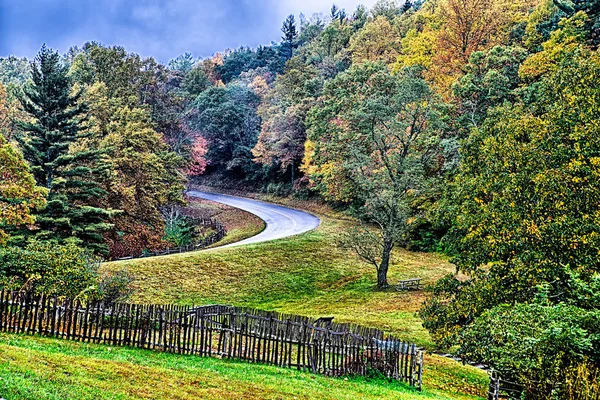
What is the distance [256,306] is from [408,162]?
1254 centimetres

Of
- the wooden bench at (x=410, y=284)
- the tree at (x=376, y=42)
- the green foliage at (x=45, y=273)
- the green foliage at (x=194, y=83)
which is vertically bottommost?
the wooden bench at (x=410, y=284)

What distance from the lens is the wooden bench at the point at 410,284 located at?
2881 cm

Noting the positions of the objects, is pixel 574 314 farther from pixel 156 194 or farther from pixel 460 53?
pixel 460 53

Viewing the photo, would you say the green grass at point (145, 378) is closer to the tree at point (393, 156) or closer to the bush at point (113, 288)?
the bush at point (113, 288)

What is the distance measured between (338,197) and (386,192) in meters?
15.2

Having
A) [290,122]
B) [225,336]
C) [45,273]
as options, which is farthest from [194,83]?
[225,336]

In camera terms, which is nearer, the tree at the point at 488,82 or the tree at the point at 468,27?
the tree at the point at 488,82

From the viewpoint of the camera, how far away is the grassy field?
892 centimetres

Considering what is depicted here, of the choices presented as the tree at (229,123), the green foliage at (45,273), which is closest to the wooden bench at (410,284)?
the green foliage at (45,273)

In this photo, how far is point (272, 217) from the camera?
159 ft

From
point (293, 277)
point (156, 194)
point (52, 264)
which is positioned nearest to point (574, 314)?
point (52, 264)

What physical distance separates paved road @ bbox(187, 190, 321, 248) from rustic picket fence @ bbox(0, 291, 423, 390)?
2154 centimetres

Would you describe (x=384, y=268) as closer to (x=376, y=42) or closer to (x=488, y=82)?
(x=488, y=82)

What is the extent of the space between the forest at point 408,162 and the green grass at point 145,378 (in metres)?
2.84
